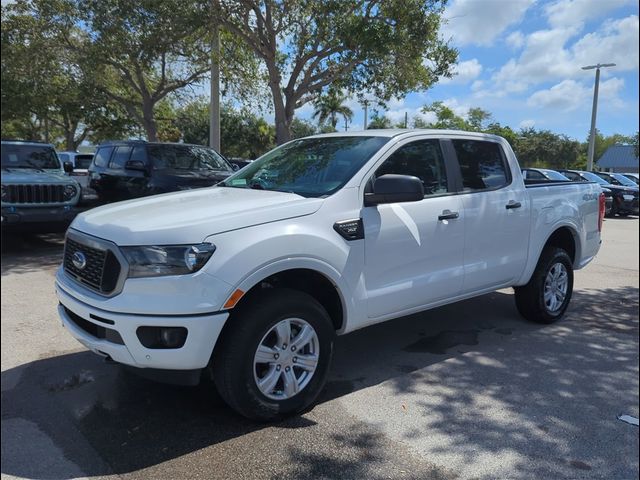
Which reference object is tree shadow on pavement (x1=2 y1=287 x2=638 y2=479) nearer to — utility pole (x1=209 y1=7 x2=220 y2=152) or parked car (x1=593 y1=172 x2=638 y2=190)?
utility pole (x1=209 y1=7 x2=220 y2=152)

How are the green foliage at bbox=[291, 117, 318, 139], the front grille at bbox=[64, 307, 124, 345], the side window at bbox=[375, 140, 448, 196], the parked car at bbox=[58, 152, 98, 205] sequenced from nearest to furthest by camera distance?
the front grille at bbox=[64, 307, 124, 345]
the side window at bbox=[375, 140, 448, 196]
the parked car at bbox=[58, 152, 98, 205]
the green foliage at bbox=[291, 117, 318, 139]

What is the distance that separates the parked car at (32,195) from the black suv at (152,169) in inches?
36.4

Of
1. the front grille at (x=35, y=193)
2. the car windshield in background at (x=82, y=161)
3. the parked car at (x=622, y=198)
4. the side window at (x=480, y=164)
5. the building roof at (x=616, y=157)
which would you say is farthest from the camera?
the building roof at (x=616, y=157)

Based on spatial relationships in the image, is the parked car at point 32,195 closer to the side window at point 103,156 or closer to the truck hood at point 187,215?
the side window at point 103,156

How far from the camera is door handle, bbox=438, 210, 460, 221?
422cm

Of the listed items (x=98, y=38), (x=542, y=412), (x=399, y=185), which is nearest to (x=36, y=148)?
Answer: (x=98, y=38)

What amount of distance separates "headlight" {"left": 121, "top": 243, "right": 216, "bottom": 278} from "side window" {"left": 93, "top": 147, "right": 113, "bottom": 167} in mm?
8612

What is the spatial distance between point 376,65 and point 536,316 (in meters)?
9.22

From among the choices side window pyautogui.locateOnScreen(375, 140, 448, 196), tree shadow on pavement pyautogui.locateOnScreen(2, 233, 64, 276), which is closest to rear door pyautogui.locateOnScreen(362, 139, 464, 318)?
side window pyautogui.locateOnScreen(375, 140, 448, 196)

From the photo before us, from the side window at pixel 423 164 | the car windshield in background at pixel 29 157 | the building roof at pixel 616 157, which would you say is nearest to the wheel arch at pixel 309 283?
the side window at pixel 423 164

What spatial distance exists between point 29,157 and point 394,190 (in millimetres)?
8634

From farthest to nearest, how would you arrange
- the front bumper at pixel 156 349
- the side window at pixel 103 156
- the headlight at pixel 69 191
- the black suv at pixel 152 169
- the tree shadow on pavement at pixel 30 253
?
the side window at pixel 103 156 < the black suv at pixel 152 169 < the headlight at pixel 69 191 < the tree shadow on pavement at pixel 30 253 < the front bumper at pixel 156 349

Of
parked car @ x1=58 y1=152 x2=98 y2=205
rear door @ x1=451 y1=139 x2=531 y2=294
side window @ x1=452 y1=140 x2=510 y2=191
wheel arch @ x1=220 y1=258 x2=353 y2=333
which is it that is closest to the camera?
wheel arch @ x1=220 y1=258 x2=353 y2=333

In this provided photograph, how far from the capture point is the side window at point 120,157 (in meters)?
10.2
